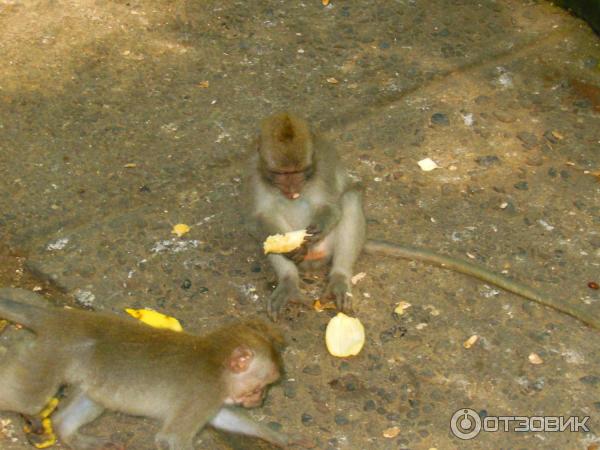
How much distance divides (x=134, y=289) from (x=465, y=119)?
6.89 feet

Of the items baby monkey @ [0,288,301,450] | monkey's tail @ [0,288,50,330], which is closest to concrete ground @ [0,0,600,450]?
baby monkey @ [0,288,301,450]

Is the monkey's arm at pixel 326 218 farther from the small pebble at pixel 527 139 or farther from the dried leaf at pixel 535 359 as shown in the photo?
the small pebble at pixel 527 139

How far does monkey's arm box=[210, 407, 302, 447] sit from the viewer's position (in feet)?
12.8

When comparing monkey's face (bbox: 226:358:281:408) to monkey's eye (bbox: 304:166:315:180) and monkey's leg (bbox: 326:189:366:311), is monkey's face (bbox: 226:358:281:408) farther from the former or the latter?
monkey's eye (bbox: 304:166:315:180)

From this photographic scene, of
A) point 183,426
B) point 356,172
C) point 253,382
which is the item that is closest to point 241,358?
point 253,382

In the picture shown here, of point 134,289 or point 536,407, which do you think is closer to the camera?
point 536,407

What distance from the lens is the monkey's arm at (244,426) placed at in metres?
3.91

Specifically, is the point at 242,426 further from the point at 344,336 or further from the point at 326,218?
the point at 326,218

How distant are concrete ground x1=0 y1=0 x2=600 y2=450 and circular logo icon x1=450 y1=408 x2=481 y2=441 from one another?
0.10 ft

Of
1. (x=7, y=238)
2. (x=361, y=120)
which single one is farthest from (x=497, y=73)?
(x=7, y=238)

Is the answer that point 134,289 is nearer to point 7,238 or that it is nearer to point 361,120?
point 7,238

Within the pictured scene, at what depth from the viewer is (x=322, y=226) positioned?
459cm

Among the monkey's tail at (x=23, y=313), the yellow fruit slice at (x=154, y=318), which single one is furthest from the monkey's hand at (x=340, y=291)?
the monkey's tail at (x=23, y=313)

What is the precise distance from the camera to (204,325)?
4.42m
